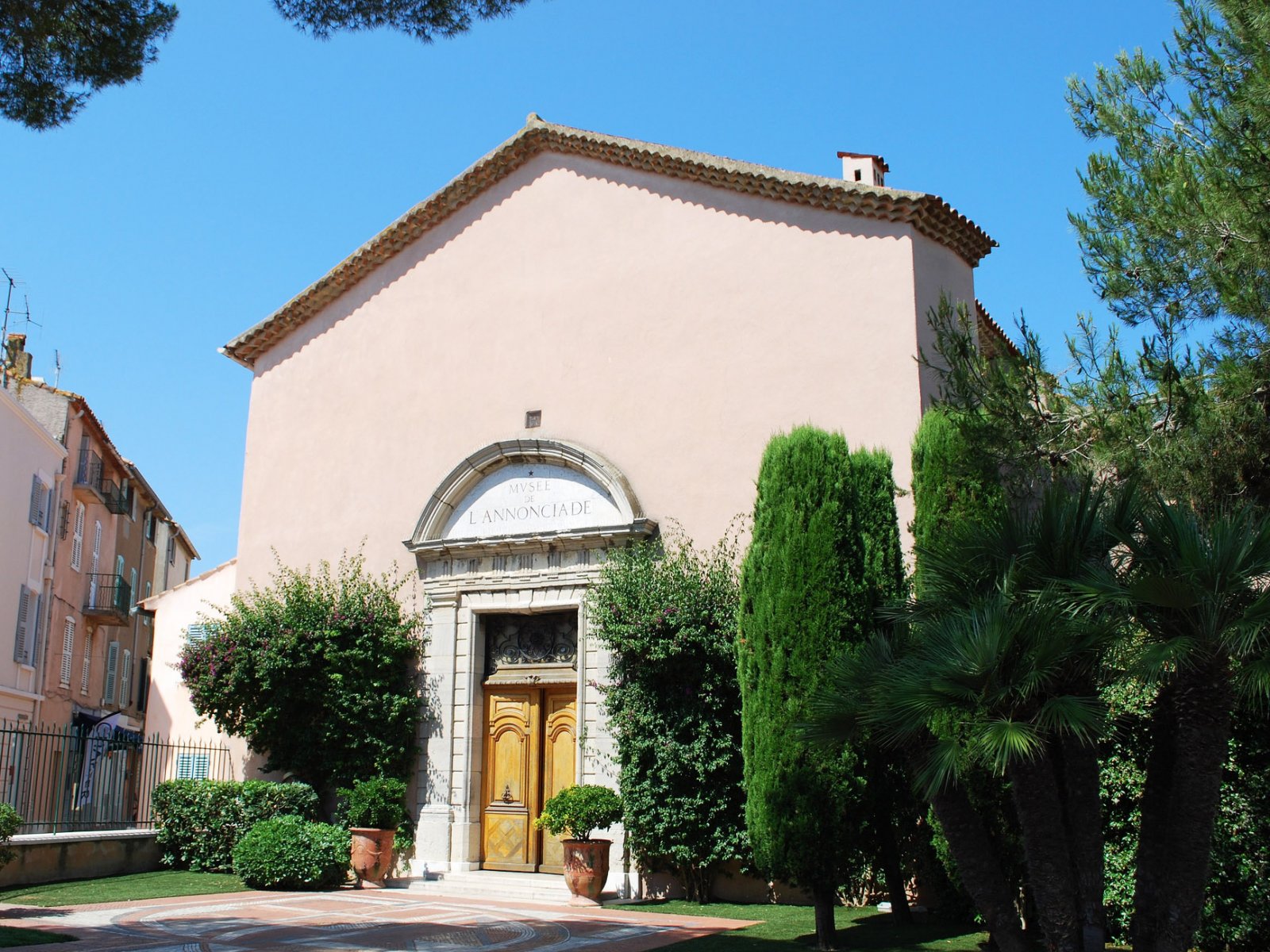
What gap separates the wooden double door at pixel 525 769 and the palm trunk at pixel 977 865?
25.5 ft

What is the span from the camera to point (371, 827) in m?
A: 13.7

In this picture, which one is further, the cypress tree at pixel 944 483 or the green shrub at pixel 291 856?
the green shrub at pixel 291 856

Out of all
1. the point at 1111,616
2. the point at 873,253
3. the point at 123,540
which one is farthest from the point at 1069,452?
the point at 123,540

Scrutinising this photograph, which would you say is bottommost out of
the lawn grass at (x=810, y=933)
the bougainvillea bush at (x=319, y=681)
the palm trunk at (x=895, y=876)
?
the lawn grass at (x=810, y=933)

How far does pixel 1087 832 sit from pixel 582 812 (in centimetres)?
672

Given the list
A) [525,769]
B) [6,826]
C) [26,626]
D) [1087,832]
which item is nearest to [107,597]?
[26,626]

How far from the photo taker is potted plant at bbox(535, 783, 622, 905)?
1233 centimetres

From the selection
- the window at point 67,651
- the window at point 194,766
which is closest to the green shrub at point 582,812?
the window at point 194,766

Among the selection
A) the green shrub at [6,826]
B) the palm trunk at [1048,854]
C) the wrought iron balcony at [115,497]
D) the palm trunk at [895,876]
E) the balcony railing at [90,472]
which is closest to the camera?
the palm trunk at [1048,854]

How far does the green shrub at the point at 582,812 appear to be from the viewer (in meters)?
12.3

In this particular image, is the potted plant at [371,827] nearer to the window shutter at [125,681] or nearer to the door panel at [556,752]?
the door panel at [556,752]

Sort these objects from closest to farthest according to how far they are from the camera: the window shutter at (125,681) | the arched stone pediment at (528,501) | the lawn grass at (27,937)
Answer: the lawn grass at (27,937)
the arched stone pediment at (528,501)
the window shutter at (125,681)

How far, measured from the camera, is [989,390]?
9070 mm

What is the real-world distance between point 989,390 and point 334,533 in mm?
10338
